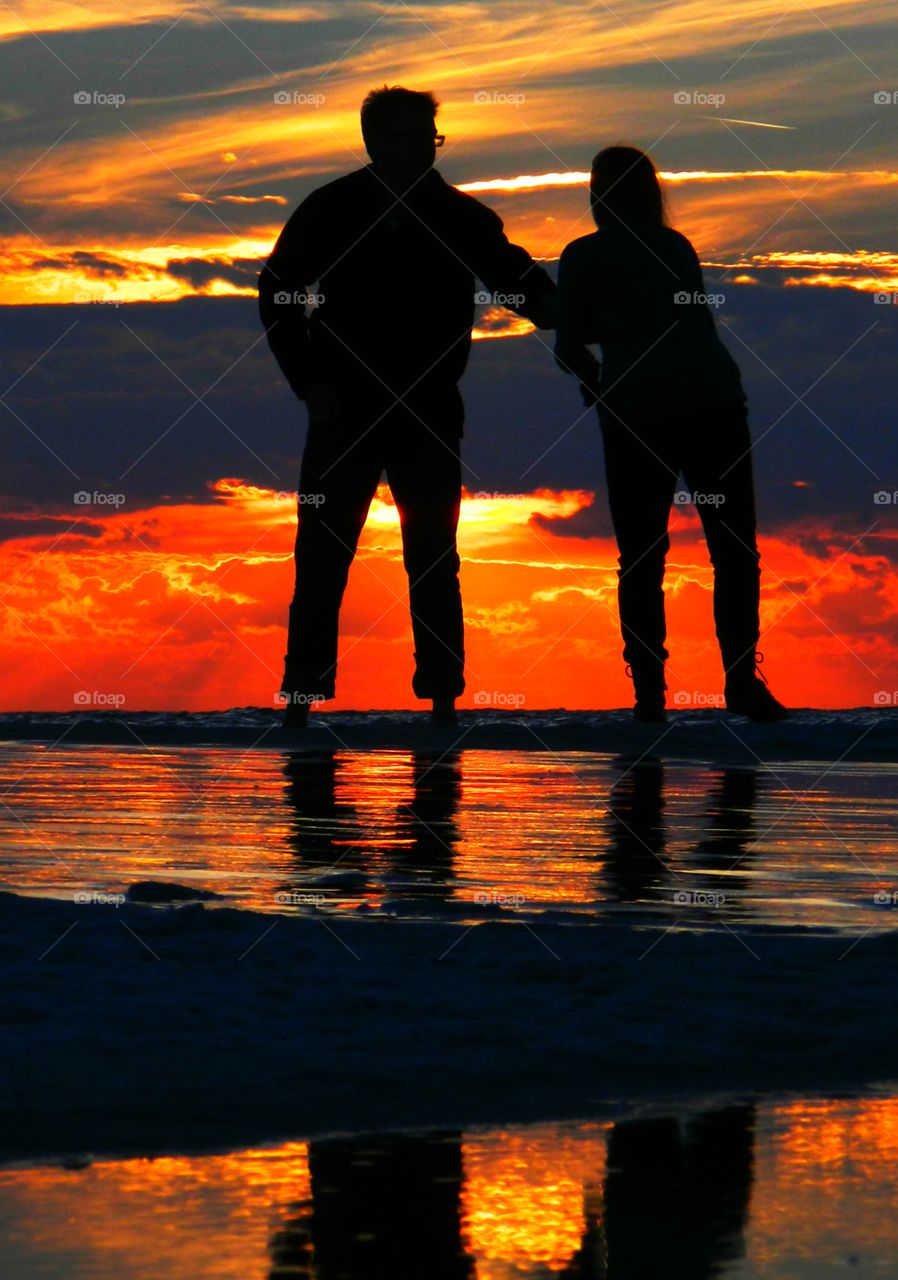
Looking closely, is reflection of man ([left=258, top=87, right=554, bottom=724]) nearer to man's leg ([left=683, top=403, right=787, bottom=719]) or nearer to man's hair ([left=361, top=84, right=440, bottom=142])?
man's hair ([left=361, top=84, right=440, bottom=142])

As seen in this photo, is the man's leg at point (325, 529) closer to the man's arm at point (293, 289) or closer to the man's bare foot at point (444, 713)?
the man's arm at point (293, 289)

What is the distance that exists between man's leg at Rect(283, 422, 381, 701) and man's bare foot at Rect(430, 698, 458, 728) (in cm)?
58

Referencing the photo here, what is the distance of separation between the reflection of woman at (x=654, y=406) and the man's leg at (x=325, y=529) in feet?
3.41

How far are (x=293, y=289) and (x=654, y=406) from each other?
1786 mm

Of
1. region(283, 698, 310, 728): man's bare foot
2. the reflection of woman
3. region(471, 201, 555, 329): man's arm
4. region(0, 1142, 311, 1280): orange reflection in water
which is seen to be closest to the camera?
region(0, 1142, 311, 1280): orange reflection in water

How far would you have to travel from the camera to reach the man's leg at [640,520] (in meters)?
8.64

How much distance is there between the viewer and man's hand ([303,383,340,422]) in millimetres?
8945

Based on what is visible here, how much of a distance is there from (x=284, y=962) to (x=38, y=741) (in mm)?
8311

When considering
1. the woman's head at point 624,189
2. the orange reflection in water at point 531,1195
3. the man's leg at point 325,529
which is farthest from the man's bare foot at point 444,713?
the orange reflection in water at point 531,1195

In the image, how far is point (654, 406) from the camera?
8.62 meters

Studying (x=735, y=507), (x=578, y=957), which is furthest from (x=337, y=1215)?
(x=735, y=507)

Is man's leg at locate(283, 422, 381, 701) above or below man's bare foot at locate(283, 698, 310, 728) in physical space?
above

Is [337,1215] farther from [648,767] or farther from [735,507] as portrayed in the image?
[648,767]

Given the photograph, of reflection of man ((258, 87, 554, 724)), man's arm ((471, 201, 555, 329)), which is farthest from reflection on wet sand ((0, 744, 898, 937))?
man's arm ((471, 201, 555, 329))
